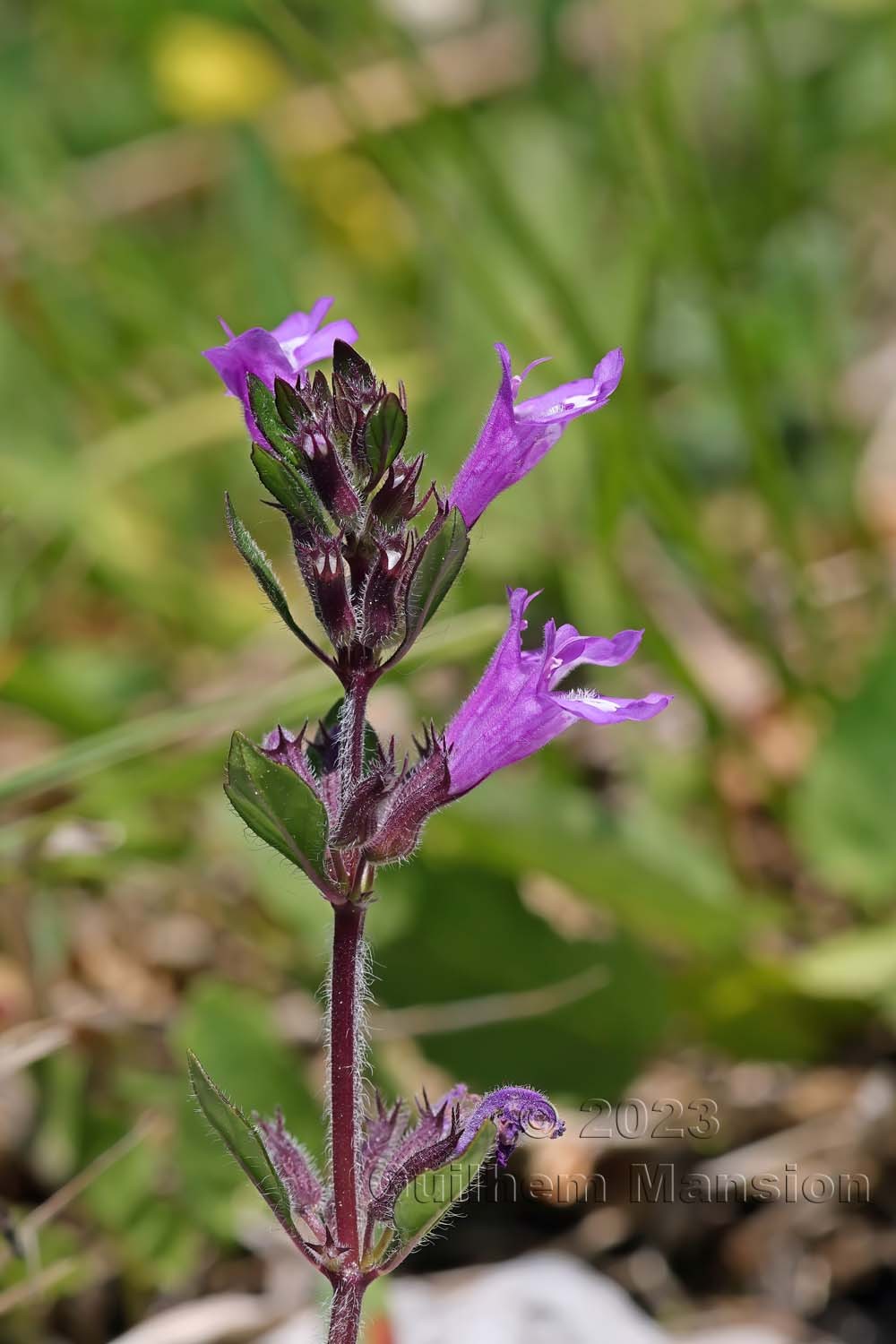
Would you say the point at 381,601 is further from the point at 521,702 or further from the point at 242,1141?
the point at 242,1141

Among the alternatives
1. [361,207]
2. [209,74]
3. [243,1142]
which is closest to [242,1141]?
[243,1142]

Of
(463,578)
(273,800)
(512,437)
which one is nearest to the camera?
(273,800)

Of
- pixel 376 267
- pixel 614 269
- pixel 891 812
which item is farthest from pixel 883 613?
pixel 376 267

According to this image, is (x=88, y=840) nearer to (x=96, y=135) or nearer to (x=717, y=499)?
(x=717, y=499)

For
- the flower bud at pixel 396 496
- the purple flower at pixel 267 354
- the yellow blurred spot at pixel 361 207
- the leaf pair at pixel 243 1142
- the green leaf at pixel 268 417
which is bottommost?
the leaf pair at pixel 243 1142

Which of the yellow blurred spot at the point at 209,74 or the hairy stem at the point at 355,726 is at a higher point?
the yellow blurred spot at the point at 209,74

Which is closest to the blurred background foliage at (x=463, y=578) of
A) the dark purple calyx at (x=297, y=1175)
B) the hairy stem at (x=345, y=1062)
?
the dark purple calyx at (x=297, y=1175)

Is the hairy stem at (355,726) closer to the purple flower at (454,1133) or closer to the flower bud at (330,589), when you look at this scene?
the flower bud at (330,589)

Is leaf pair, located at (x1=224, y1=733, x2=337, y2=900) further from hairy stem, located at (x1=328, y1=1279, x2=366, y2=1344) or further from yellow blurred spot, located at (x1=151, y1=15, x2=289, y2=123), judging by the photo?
yellow blurred spot, located at (x1=151, y1=15, x2=289, y2=123)
